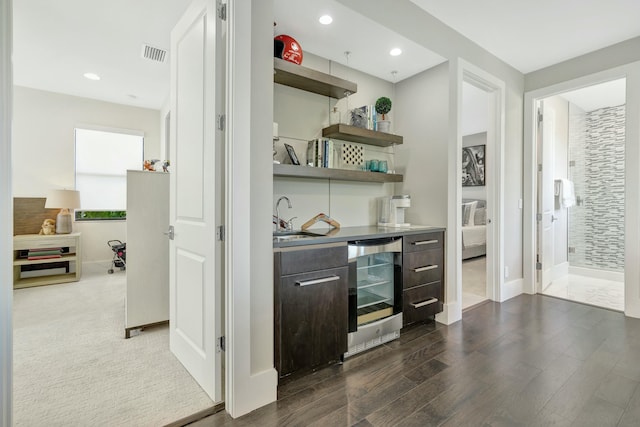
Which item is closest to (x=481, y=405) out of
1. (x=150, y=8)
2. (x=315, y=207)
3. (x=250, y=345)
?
(x=250, y=345)

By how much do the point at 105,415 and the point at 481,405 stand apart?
198cm

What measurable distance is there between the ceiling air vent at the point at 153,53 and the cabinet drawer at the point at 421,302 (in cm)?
348

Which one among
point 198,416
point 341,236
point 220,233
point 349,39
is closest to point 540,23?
→ point 349,39

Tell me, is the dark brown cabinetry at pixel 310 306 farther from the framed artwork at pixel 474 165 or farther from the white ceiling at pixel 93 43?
the framed artwork at pixel 474 165

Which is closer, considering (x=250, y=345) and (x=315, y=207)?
(x=250, y=345)

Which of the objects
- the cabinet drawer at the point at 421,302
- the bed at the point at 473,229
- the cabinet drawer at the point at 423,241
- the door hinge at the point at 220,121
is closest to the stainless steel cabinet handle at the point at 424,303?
the cabinet drawer at the point at 421,302

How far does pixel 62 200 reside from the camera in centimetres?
434

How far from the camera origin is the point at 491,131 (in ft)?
11.1

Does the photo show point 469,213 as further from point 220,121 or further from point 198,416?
point 198,416

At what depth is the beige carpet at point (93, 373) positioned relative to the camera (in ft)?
5.12

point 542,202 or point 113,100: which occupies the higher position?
point 113,100

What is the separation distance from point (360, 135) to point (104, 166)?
4.61m

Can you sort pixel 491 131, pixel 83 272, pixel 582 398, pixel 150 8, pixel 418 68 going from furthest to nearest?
pixel 83 272 < pixel 491 131 < pixel 418 68 < pixel 150 8 < pixel 582 398

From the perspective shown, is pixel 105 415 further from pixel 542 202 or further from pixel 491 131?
pixel 542 202
